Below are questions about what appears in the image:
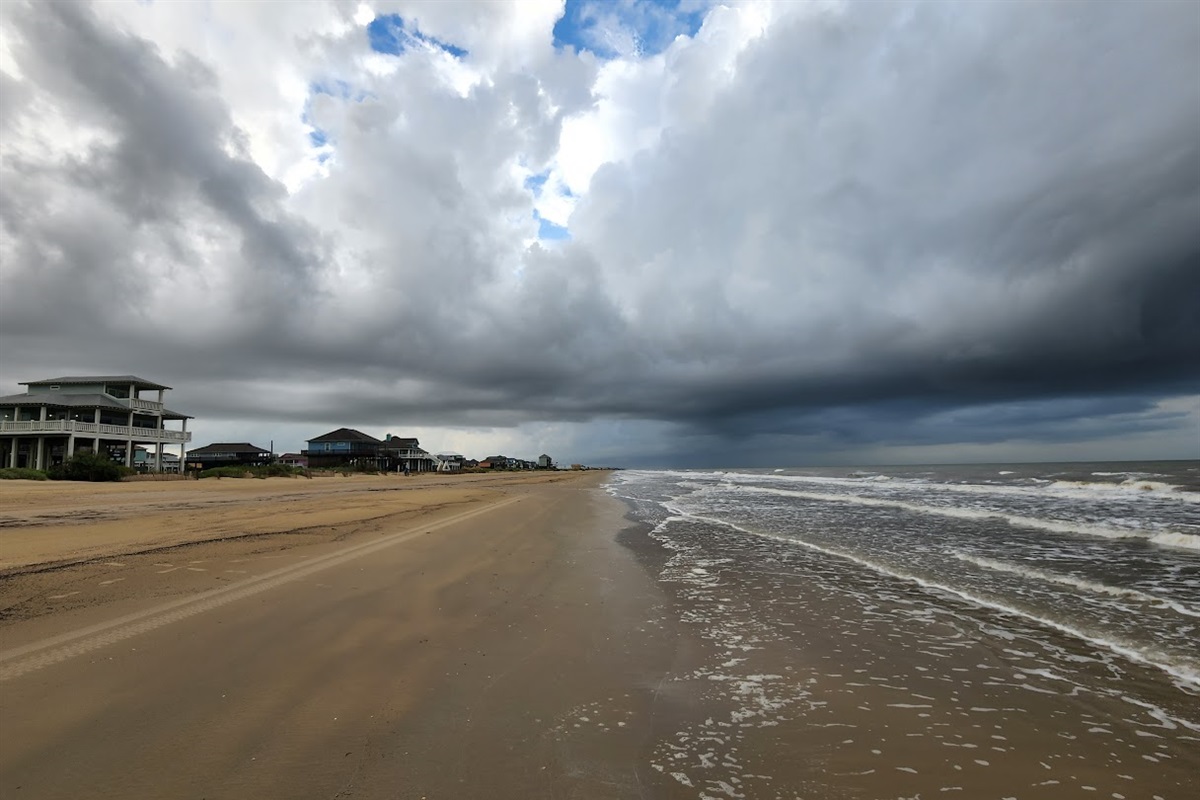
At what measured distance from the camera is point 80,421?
45.1 metres

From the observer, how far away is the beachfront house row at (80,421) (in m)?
42.8

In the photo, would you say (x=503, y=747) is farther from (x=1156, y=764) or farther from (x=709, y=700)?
Answer: (x=1156, y=764)

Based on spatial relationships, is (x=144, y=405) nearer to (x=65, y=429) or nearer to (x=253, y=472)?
(x=65, y=429)

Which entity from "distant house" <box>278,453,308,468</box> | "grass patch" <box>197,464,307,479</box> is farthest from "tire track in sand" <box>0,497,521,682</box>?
"distant house" <box>278,453,308,468</box>

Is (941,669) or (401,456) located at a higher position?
(401,456)

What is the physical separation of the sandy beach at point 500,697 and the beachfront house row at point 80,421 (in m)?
46.9

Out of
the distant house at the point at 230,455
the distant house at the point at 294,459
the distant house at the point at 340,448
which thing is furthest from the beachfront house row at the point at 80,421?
the distant house at the point at 294,459

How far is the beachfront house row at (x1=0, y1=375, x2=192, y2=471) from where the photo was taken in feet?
140

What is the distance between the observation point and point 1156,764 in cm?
386

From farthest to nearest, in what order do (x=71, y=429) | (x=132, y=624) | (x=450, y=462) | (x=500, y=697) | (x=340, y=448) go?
(x=450, y=462) → (x=340, y=448) → (x=71, y=429) → (x=132, y=624) → (x=500, y=697)

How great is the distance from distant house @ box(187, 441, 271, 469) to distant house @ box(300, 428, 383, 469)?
42.3 ft

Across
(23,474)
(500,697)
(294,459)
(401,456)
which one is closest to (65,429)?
(23,474)

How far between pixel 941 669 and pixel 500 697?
173 inches

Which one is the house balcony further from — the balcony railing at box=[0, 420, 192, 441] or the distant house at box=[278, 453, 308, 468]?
the distant house at box=[278, 453, 308, 468]
